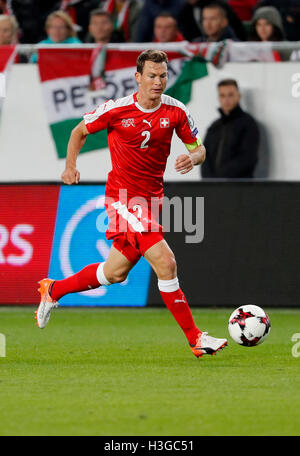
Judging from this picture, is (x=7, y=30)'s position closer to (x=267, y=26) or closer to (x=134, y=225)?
(x=267, y=26)

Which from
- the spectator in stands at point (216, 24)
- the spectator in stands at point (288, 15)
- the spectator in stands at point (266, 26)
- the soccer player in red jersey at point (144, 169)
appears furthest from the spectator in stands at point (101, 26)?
the soccer player in red jersey at point (144, 169)

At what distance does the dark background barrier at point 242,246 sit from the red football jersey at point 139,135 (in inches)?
126

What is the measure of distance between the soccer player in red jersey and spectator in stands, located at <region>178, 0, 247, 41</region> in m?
5.68

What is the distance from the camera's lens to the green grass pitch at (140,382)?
5840mm

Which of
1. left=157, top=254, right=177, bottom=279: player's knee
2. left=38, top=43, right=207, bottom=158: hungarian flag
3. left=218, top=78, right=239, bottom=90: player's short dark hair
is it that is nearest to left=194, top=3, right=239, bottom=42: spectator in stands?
left=38, top=43, right=207, bottom=158: hungarian flag

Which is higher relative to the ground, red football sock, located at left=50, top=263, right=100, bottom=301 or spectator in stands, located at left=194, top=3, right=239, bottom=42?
spectator in stands, located at left=194, top=3, right=239, bottom=42

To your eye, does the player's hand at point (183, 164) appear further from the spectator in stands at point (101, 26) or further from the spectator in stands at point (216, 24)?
the spectator in stands at point (101, 26)

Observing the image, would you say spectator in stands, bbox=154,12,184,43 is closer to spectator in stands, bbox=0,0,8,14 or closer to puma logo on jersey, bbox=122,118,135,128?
spectator in stands, bbox=0,0,8,14

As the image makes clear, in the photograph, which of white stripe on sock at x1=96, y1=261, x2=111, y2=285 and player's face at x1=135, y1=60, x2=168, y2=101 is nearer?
player's face at x1=135, y1=60, x2=168, y2=101

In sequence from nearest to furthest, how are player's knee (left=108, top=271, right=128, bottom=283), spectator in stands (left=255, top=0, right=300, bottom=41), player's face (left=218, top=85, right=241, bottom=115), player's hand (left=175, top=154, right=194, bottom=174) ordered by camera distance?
player's hand (left=175, top=154, right=194, bottom=174), player's knee (left=108, top=271, right=128, bottom=283), player's face (left=218, top=85, right=241, bottom=115), spectator in stands (left=255, top=0, right=300, bottom=41)

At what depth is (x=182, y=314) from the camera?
8312 millimetres

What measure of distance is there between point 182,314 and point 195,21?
7.18 m

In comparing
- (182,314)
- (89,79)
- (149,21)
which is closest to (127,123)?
(182,314)

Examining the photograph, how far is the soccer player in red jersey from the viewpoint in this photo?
8.29 meters
